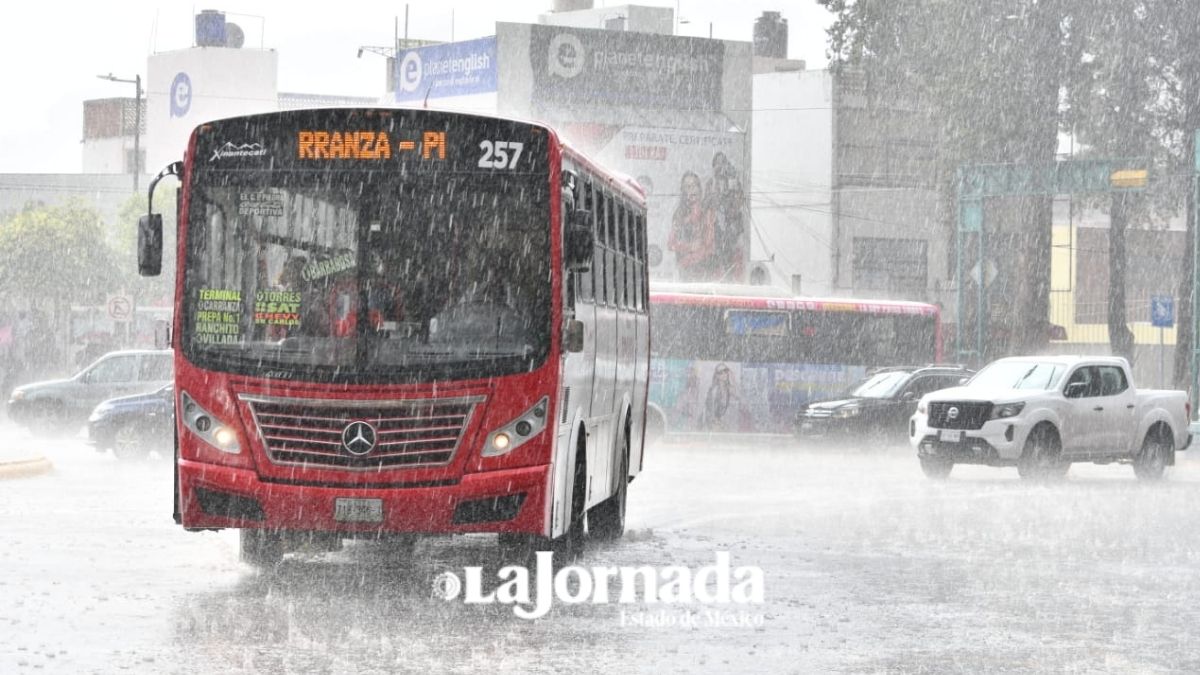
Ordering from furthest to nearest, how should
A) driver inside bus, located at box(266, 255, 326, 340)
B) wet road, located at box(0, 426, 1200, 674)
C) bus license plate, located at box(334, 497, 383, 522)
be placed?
driver inside bus, located at box(266, 255, 326, 340), bus license plate, located at box(334, 497, 383, 522), wet road, located at box(0, 426, 1200, 674)

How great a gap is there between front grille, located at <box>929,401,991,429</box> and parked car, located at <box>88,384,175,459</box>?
10.1 metres

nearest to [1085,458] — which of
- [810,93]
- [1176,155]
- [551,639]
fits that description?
[551,639]

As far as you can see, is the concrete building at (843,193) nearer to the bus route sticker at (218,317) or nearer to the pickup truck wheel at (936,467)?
the pickup truck wheel at (936,467)

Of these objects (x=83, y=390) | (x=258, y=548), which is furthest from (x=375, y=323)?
(x=83, y=390)

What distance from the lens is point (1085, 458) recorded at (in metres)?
26.8

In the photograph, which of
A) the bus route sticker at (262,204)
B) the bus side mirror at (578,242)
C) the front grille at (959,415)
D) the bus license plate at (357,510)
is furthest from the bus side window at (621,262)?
the front grille at (959,415)

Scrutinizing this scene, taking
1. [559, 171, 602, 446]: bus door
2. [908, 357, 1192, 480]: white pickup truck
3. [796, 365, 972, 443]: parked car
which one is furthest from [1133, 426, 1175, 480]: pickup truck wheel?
[559, 171, 602, 446]: bus door

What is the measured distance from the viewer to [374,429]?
12297 millimetres

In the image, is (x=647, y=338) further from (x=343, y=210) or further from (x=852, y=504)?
(x=343, y=210)

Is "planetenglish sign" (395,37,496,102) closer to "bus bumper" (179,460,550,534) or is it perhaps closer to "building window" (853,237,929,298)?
"building window" (853,237,929,298)

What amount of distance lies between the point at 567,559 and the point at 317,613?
2.99 meters

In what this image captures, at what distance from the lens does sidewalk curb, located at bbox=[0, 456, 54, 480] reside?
78.9 ft

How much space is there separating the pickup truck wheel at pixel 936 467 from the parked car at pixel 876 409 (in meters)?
7.36

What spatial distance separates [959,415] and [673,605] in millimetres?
14780
